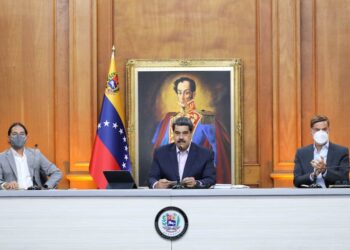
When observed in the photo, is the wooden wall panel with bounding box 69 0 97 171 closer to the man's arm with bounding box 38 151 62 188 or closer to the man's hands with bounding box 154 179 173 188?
the man's arm with bounding box 38 151 62 188

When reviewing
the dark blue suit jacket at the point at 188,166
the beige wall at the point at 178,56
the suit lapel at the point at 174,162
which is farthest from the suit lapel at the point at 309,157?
the beige wall at the point at 178,56

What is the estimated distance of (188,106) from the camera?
8.23 metres

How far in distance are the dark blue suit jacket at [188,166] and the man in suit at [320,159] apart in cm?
66

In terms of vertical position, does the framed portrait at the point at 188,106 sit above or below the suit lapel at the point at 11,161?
above

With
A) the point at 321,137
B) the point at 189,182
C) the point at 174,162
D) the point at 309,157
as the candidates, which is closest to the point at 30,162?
the point at 174,162

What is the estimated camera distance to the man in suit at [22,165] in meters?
6.99

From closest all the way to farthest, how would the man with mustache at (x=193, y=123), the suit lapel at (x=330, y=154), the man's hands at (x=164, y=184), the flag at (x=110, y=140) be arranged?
the man's hands at (x=164, y=184) → the suit lapel at (x=330, y=154) → the flag at (x=110, y=140) → the man with mustache at (x=193, y=123)

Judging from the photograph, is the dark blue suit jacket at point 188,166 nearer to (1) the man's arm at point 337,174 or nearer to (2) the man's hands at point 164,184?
(2) the man's hands at point 164,184

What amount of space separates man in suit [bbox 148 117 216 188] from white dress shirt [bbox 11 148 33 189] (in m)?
1.08

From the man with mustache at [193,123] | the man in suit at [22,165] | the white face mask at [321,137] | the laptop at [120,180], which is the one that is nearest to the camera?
the laptop at [120,180]
